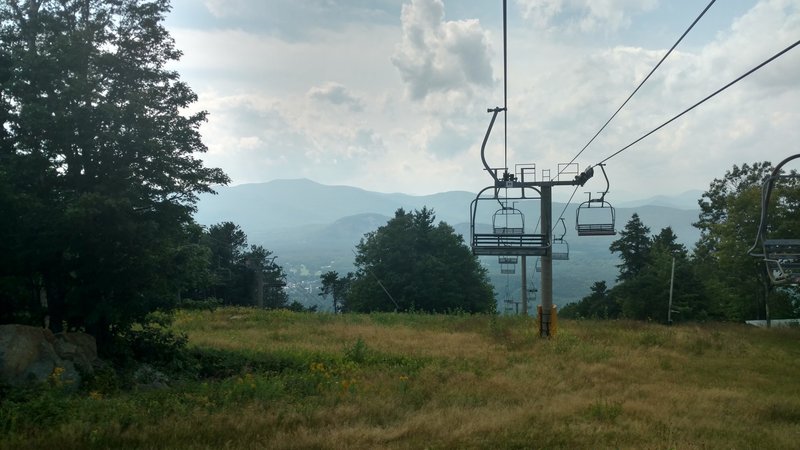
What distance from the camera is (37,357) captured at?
11883mm

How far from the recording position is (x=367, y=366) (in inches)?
658

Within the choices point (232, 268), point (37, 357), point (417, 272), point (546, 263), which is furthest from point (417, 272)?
point (37, 357)

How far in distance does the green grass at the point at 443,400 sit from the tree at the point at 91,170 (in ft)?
10.4

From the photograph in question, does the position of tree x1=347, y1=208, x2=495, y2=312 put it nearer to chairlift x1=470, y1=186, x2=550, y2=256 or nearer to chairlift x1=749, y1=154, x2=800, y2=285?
chairlift x1=470, y1=186, x2=550, y2=256

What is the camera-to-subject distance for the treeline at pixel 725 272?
3916cm

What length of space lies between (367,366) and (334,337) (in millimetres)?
7906

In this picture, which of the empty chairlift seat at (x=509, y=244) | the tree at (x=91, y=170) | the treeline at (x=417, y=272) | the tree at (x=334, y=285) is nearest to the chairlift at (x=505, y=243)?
the empty chairlift seat at (x=509, y=244)

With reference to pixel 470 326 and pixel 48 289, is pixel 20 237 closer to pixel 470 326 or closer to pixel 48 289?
pixel 48 289

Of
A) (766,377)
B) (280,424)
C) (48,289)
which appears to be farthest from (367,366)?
(766,377)

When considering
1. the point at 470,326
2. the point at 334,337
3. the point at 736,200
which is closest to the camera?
the point at 334,337

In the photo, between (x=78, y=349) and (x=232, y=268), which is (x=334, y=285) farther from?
(x=78, y=349)

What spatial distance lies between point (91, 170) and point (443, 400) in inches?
417

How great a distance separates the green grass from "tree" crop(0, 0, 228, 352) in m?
3.16

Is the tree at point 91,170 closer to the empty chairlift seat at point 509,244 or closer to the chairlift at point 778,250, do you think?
the empty chairlift seat at point 509,244
